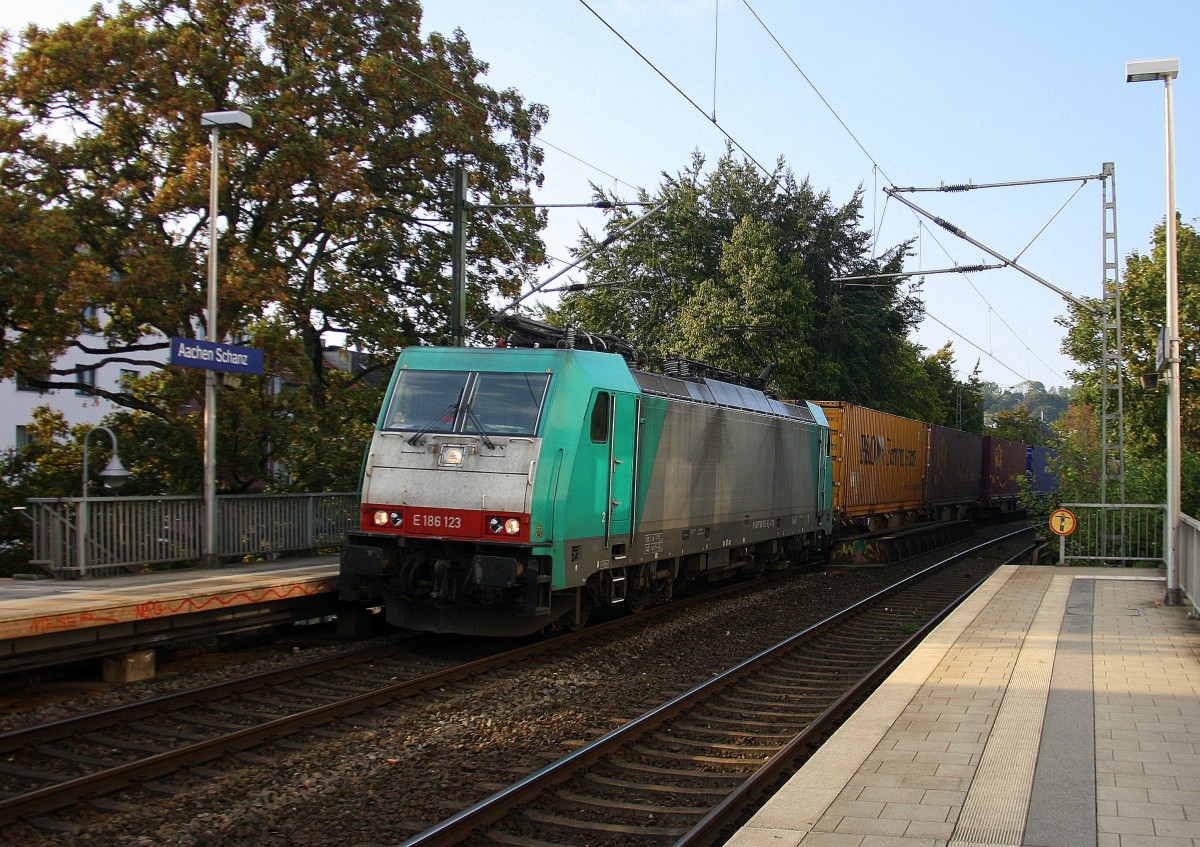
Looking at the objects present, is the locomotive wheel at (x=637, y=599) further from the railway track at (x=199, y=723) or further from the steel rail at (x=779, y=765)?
the steel rail at (x=779, y=765)

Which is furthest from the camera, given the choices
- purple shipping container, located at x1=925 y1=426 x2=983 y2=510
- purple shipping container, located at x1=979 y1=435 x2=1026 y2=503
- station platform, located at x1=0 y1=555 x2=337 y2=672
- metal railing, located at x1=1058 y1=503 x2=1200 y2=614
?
purple shipping container, located at x1=979 y1=435 x2=1026 y2=503

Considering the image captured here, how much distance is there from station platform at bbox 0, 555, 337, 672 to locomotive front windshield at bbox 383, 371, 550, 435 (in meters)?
2.24

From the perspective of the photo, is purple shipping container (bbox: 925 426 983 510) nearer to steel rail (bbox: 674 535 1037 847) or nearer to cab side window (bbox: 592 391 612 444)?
cab side window (bbox: 592 391 612 444)

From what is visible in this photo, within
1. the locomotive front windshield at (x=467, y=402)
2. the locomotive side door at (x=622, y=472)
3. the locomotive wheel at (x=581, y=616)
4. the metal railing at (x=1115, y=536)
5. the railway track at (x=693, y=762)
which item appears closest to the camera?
the railway track at (x=693, y=762)

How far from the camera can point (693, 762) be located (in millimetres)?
7020

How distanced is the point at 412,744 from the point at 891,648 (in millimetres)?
6313

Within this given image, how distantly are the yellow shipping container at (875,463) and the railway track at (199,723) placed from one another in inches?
492

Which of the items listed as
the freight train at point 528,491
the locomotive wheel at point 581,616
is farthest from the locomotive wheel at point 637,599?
the locomotive wheel at point 581,616

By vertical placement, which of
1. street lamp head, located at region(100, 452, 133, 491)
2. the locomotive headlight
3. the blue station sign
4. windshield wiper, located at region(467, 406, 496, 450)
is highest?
the blue station sign

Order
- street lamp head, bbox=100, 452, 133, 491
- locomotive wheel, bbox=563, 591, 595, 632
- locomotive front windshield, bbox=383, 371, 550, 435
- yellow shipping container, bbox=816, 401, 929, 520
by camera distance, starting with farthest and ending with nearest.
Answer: yellow shipping container, bbox=816, 401, 929, 520 < street lamp head, bbox=100, 452, 133, 491 < locomotive wheel, bbox=563, 591, 595, 632 < locomotive front windshield, bbox=383, 371, 550, 435

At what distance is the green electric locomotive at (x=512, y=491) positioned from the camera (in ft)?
32.5

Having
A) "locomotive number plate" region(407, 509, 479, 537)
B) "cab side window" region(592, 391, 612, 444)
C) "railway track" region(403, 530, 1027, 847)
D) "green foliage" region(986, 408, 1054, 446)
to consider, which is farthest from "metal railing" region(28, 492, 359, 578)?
"green foliage" region(986, 408, 1054, 446)

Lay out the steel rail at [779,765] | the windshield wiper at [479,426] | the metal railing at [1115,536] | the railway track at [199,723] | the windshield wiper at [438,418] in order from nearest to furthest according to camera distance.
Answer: the steel rail at [779,765], the railway track at [199,723], the windshield wiper at [479,426], the windshield wiper at [438,418], the metal railing at [1115,536]

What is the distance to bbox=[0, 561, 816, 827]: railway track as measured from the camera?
6.15 metres
